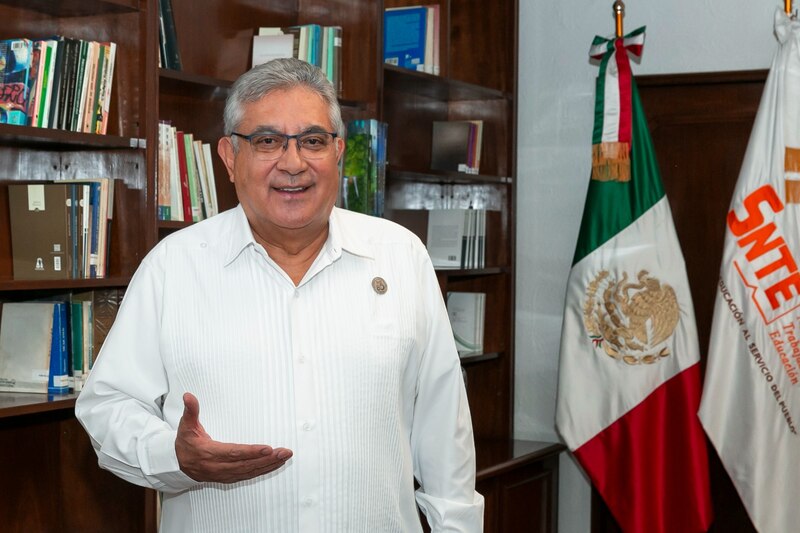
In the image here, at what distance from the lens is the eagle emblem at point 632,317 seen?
12.3ft

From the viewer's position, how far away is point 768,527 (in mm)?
3482

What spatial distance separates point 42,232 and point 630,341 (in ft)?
7.02

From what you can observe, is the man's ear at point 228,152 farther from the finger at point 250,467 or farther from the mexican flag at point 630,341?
the mexican flag at point 630,341

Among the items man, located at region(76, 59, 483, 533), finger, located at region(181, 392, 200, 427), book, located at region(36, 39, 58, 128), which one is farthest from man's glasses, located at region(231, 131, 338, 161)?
book, located at region(36, 39, 58, 128)

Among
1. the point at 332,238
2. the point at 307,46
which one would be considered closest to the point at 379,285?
the point at 332,238

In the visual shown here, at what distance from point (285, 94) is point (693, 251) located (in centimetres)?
264

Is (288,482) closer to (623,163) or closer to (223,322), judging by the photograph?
(223,322)

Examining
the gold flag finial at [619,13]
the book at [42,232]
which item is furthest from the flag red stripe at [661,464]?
the book at [42,232]

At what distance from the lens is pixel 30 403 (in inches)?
101

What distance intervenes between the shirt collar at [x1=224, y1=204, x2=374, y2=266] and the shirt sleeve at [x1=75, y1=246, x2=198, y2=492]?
0.44 ft

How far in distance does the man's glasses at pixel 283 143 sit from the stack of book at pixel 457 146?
228 cm

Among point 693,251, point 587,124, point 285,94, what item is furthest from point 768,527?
point 285,94

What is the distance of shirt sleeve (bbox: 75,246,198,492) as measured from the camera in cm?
178

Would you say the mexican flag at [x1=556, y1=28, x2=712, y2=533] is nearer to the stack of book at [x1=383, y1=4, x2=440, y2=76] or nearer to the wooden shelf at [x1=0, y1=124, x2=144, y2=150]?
the stack of book at [x1=383, y1=4, x2=440, y2=76]
